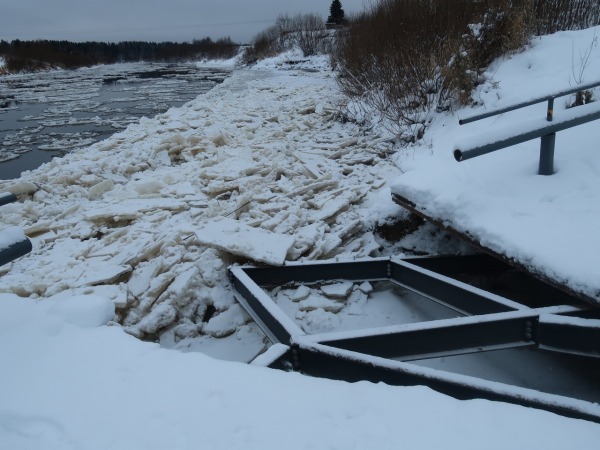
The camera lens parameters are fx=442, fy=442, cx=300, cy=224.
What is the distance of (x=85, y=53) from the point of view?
88125 mm

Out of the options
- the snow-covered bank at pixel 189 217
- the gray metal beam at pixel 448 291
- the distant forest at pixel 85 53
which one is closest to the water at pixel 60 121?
the snow-covered bank at pixel 189 217

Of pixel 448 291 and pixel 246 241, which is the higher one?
pixel 246 241

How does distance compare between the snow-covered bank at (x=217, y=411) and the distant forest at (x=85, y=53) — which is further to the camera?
the distant forest at (x=85, y=53)

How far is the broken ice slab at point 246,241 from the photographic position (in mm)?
3564

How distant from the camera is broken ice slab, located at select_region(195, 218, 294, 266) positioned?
3.56 meters

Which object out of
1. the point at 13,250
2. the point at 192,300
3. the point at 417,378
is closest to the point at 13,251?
the point at 13,250

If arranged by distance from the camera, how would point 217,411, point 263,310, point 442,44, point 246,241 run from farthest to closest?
point 442,44 < point 246,241 < point 263,310 < point 217,411

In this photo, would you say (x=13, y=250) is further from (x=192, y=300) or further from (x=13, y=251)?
(x=192, y=300)

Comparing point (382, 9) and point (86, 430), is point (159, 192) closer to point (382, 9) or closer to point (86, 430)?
point (86, 430)

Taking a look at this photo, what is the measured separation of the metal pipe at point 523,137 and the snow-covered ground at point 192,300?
431mm

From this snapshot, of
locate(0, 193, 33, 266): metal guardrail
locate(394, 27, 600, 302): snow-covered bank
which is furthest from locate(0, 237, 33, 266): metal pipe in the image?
locate(394, 27, 600, 302): snow-covered bank

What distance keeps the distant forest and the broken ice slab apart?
60.4 metres

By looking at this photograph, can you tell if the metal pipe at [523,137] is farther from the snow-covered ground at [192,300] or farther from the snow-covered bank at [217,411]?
the snow-covered bank at [217,411]

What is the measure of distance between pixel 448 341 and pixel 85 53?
102m
